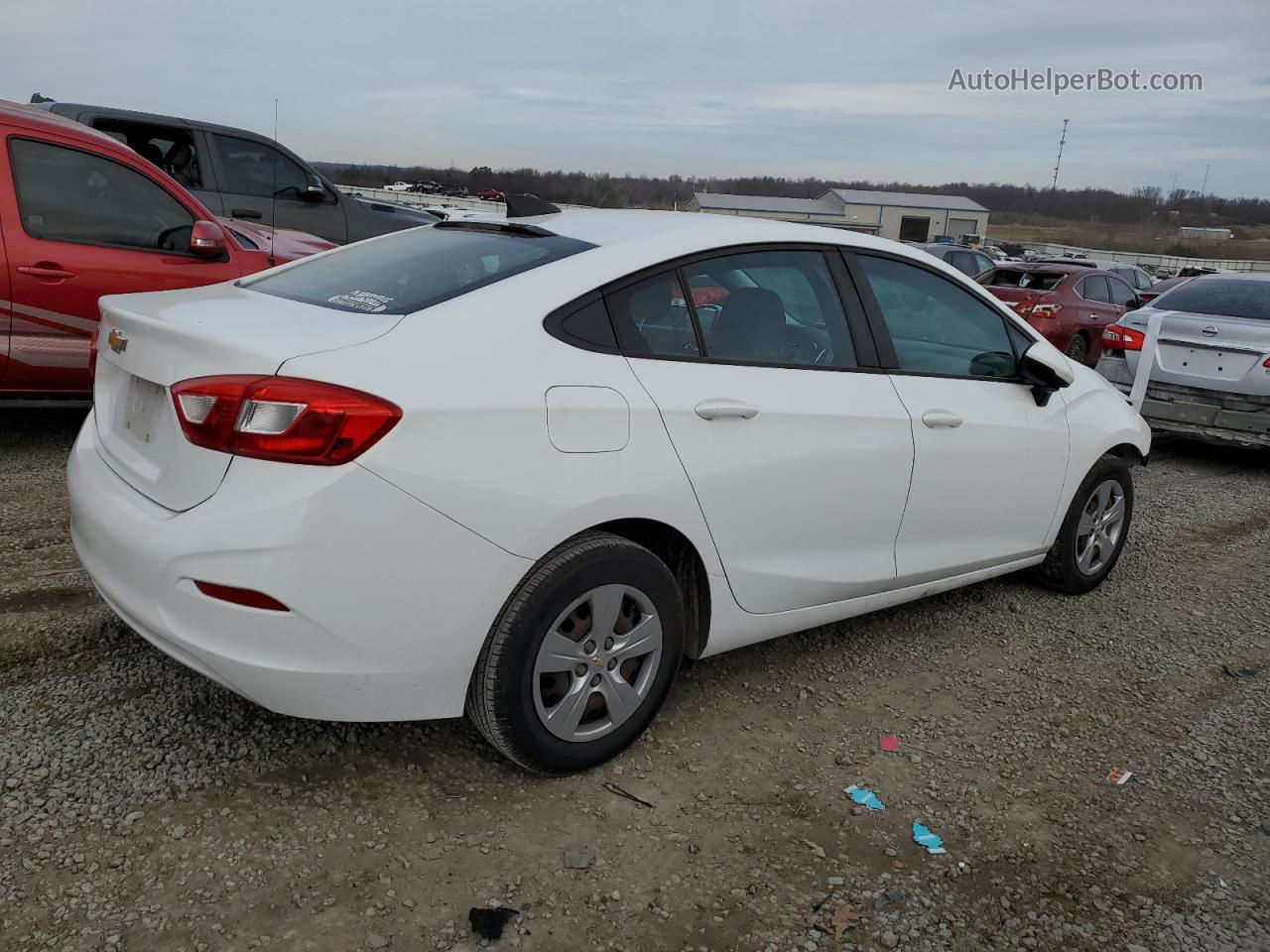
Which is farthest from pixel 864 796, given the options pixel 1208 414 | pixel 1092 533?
pixel 1208 414

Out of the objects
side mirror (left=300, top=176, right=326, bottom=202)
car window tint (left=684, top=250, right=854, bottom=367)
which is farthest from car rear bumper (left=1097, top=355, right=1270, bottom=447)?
side mirror (left=300, top=176, right=326, bottom=202)

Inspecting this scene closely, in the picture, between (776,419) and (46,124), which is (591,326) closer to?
(776,419)

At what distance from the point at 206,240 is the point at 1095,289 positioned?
39.2 feet

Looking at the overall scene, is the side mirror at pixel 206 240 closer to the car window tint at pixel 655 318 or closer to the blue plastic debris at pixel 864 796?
the car window tint at pixel 655 318

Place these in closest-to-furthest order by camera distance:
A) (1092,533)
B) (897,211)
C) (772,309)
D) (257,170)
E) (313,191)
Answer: (772,309)
(1092,533)
(257,170)
(313,191)
(897,211)

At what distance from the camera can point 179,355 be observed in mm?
2666

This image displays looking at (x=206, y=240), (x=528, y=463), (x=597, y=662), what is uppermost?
(x=206, y=240)

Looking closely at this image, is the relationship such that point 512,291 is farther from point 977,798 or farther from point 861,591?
point 977,798

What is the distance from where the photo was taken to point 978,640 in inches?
171

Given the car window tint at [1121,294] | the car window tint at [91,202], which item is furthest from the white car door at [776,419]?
the car window tint at [1121,294]

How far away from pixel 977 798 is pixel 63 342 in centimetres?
511

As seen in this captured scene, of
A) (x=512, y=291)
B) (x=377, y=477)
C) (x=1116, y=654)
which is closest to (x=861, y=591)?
(x=1116, y=654)

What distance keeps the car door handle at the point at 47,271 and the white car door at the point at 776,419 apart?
4.00 m

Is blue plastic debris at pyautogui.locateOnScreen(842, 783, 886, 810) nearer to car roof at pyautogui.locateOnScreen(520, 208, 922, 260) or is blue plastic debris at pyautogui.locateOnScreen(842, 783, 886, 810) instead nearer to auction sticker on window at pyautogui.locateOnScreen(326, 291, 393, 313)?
car roof at pyautogui.locateOnScreen(520, 208, 922, 260)
